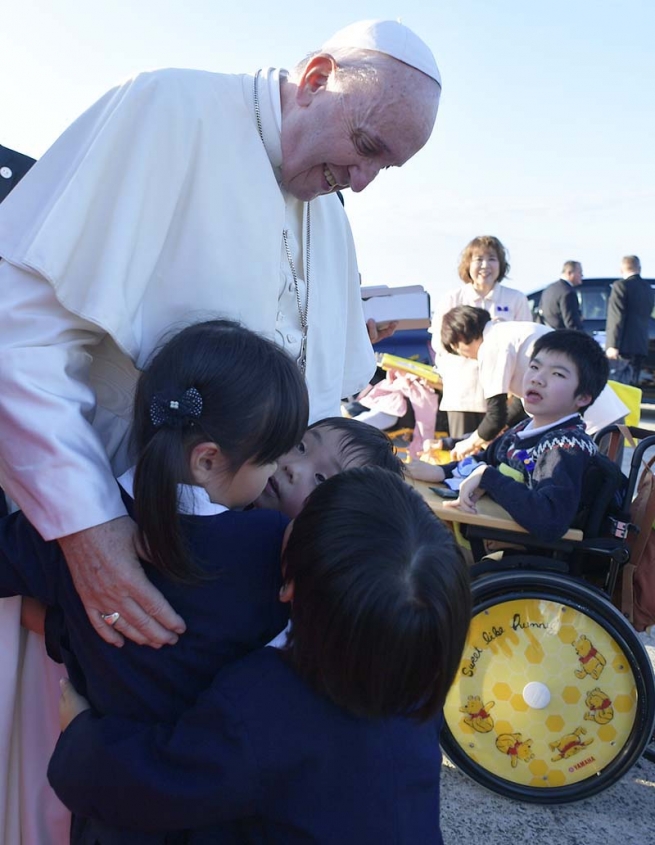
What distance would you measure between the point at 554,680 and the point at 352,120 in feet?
6.42

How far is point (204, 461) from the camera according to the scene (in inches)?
49.8

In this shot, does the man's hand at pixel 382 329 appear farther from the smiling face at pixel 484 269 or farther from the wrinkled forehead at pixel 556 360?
the smiling face at pixel 484 269

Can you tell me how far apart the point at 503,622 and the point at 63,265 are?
6.34ft

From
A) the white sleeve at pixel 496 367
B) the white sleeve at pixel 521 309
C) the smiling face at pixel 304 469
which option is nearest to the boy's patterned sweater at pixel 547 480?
the smiling face at pixel 304 469

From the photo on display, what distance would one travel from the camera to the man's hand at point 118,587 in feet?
4.02

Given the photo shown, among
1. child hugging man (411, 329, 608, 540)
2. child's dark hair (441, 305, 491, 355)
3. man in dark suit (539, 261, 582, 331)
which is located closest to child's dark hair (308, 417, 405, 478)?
child hugging man (411, 329, 608, 540)

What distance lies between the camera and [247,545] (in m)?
1.24

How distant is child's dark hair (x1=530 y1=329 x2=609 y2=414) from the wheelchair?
1.15 ft

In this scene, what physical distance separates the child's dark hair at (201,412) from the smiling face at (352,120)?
1.51ft

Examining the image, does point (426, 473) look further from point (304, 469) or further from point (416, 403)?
point (416, 403)

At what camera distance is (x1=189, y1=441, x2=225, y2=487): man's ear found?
4.07 ft

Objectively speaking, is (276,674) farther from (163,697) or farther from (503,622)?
(503,622)

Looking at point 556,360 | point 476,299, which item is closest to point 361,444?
point 556,360

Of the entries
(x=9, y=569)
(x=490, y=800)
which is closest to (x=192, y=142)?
(x=9, y=569)
